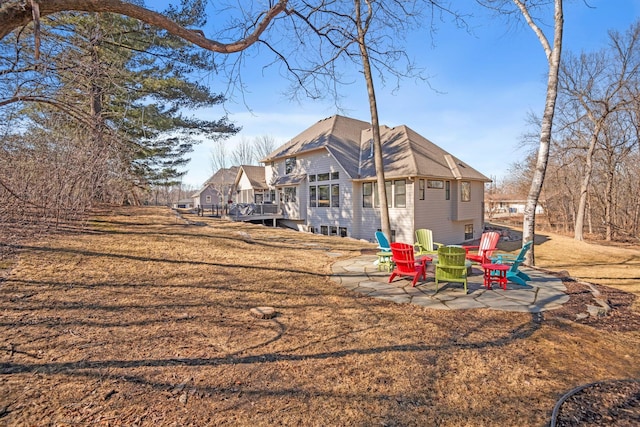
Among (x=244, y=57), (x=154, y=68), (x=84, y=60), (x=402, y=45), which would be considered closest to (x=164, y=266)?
(x=84, y=60)

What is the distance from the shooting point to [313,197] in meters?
19.6

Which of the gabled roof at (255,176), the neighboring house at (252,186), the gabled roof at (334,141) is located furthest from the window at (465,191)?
the gabled roof at (255,176)

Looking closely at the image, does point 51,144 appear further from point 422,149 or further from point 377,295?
point 422,149

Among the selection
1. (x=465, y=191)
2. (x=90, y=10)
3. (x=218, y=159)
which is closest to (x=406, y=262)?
(x=90, y=10)

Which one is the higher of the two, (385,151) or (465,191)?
(385,151)

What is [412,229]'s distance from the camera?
48.3 feet

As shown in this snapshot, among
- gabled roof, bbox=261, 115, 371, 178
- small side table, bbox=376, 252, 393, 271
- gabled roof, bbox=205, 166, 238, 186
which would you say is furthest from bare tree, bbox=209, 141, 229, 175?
small side table, bbox=376, 252, 393, 271

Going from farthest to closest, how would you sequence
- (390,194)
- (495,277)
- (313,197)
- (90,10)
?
(313,197) → (390,194) → (495,277) → (90,10)

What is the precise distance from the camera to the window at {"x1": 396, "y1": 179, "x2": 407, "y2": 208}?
15.1 metres

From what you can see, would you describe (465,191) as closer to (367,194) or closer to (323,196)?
(367,194)

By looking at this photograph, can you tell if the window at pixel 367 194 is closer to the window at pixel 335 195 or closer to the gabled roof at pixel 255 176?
the window at pixel 335 195

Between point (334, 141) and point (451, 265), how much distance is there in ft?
46.2

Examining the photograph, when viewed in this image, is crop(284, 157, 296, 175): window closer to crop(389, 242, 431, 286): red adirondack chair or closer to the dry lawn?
crop(389, 242, 431, 286): red adirondack chair

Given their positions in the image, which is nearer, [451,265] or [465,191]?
[451,265]
